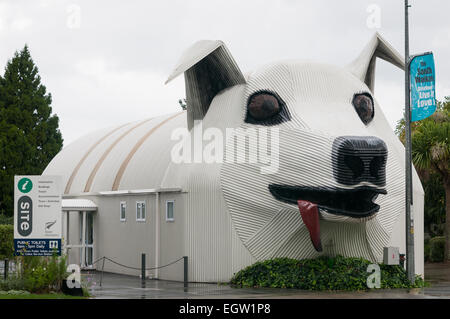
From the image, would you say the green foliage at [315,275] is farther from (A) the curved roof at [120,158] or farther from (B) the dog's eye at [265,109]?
(A) the curved roof at [120,158]

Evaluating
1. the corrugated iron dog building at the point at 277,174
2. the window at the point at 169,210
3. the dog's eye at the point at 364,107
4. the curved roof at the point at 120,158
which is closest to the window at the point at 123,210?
the curved roof at the point at 120,158

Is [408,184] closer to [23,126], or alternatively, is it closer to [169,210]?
[169,210]

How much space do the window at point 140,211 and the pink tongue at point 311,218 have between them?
23.2ft

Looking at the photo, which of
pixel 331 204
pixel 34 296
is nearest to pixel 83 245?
pixel 34 296

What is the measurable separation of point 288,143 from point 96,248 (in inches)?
438

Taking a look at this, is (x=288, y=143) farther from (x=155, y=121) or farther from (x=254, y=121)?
(x=155, y=121)

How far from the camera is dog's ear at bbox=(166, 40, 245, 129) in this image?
871 inches

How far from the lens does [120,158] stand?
99.0 ft

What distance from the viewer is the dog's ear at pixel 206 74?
72.6 ft

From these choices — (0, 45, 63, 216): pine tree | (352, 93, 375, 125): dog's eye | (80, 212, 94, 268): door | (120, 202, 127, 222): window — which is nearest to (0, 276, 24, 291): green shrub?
(120, 202, 127, 222): window

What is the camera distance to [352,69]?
80.3ft

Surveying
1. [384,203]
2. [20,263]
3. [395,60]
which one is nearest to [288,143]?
Answer: [384,203]

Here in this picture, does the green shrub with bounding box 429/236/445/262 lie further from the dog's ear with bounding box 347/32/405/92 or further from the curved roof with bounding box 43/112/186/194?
the dog's ear with bounding box 347/32/405/92

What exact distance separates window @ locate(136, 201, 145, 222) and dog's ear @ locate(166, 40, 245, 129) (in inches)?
135
